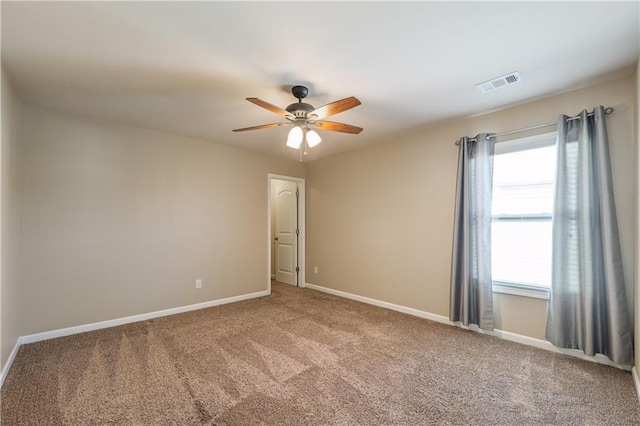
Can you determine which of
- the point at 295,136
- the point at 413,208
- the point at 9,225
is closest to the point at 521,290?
the point at 413,208

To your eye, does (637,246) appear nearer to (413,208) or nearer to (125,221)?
(413,208)

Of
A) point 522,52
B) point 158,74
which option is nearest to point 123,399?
point 158,74

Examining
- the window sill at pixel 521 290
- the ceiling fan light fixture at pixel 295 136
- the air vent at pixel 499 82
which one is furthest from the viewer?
the window sill at pixel 521 290

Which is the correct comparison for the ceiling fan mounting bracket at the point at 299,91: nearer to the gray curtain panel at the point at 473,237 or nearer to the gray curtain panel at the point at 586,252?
the gray curtain panel at the point at 473,237

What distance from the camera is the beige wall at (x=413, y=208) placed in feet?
8.19

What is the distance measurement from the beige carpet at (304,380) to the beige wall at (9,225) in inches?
13.0

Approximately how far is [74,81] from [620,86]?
4.78 m

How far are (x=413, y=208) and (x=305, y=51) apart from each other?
8.55 ft

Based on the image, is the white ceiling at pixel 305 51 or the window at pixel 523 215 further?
the window at pixel 523 215

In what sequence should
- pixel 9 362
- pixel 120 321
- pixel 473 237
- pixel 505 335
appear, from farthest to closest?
pixel 120 321
pixel 473 237
pixel 505 335
pixel 9 362

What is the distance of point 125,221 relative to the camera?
11.8ft

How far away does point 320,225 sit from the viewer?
5375 millimetres

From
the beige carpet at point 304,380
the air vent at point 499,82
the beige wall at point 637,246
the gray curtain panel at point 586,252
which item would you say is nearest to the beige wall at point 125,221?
the beige carpet at point 304,380

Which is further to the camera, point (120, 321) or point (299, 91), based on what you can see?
point (120, 321)
